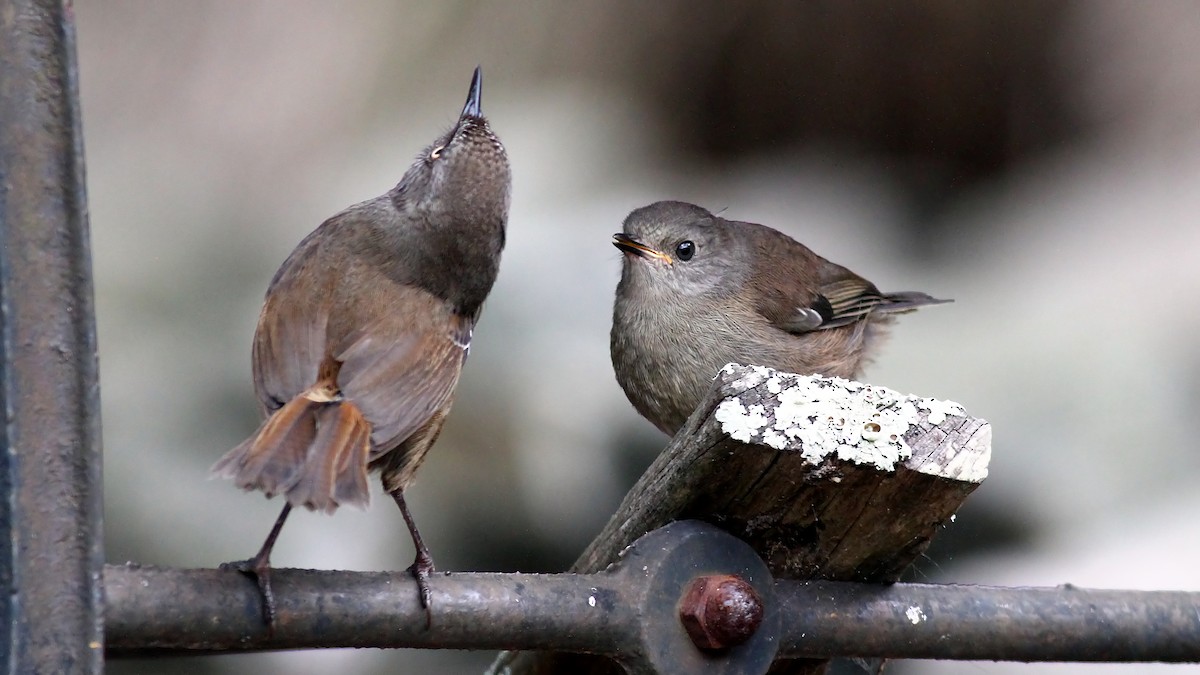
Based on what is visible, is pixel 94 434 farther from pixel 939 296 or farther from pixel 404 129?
pixel 939 296

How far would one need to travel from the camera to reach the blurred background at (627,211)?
381 centimetres

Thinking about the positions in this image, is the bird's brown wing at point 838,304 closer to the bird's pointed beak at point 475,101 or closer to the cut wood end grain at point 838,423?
the bird's pointed beak at point 475,101

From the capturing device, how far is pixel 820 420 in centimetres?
216

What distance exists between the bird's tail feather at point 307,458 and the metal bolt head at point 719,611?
23.6 inches

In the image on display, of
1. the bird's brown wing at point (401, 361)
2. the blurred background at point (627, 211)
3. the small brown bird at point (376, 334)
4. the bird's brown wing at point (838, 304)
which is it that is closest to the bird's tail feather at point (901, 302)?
the bird's brown wing at point (838, 304)

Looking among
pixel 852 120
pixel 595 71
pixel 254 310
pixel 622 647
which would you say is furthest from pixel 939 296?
pixel 622 647

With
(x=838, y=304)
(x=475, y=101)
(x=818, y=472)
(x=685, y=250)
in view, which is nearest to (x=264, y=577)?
(x=818, y=472)

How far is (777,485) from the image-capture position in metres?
2.25

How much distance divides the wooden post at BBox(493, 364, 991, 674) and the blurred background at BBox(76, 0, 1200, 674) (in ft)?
5.84

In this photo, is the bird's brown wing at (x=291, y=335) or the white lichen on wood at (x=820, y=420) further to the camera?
the bird's brown wing at (x=291, y=335)

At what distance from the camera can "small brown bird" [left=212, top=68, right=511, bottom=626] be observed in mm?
2016

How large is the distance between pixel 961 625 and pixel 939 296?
2316 millimetres

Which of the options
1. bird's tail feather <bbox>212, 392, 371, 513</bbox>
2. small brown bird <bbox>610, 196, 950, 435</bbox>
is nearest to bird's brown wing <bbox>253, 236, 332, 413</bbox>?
bird's tail feather <bbox>212, 392, 371, 513</bbox>

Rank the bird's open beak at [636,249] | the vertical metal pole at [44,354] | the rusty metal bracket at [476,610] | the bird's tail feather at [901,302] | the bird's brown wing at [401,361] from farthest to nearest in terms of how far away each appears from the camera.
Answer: the bird's tail feather at [901,302] → the bird's open beak at [636,249] → the bird's brown wing at [401,361] → the rusty metal bracket at [476,610] → the vertical metal pole at [44,354]
